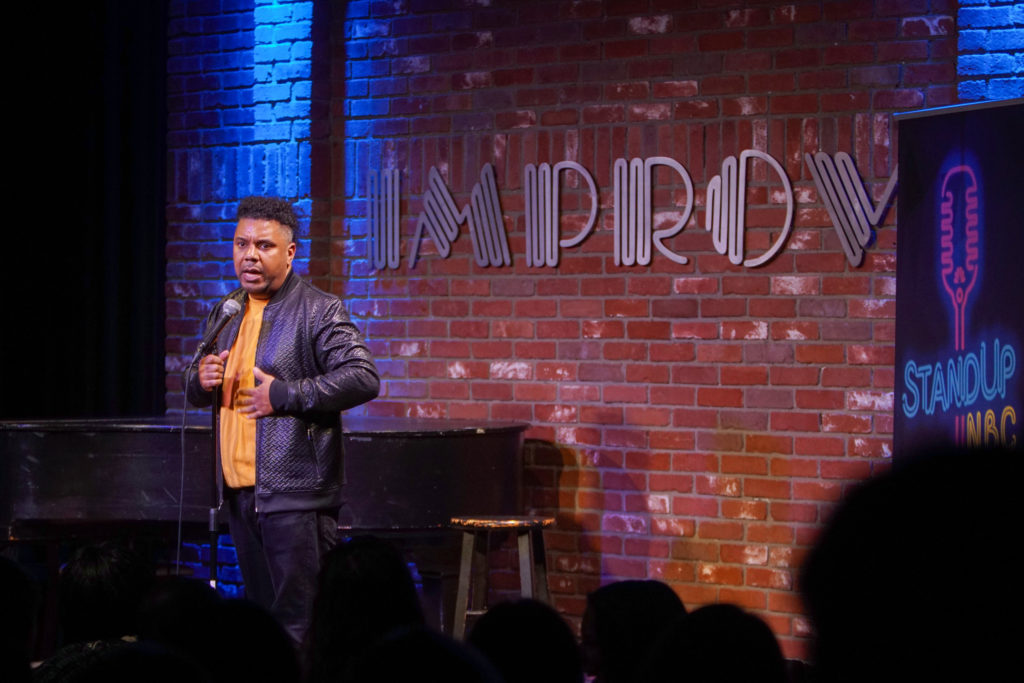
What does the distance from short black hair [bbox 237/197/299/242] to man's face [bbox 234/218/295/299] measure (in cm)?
2

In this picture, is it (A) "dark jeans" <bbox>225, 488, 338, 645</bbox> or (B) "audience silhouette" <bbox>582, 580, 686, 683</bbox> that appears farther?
(A) "dark jeans" <bbox>225, 488, 338, 645</bbox>

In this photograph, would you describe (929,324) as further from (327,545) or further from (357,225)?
(357,225)

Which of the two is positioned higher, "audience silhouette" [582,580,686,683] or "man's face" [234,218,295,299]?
"man's face" [234,218,295,299]

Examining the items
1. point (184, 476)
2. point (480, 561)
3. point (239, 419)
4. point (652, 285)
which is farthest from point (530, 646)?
point (652, 285)

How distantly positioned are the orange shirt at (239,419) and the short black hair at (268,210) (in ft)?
1.01

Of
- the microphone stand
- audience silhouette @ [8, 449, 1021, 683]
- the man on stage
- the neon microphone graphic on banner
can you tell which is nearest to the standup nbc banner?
the neon microphone graphic on banner

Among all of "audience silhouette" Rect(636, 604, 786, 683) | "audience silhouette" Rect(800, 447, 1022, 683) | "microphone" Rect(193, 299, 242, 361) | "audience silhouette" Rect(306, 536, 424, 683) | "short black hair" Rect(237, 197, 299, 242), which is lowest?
"audience silhouette" Rect(306, 536, 424, 683)

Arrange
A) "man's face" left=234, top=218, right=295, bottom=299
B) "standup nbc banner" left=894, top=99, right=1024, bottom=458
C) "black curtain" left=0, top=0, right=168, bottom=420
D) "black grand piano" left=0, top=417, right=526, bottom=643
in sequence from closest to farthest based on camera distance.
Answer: "standup nbc banner" left=894, top=99, right=1024, bottom=458, "man's face" left=234, top=218, right=295, bottom=299, "black grand piano" left=0, top=417, right=526, bottom=643, "black curtain" left=0, top=0, right=168, bottom=420

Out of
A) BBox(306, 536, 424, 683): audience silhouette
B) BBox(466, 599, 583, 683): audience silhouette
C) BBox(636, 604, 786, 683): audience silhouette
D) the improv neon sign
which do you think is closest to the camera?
BBox(636, 604, 786, 683): audience silhouette

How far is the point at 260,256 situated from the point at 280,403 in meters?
0.51

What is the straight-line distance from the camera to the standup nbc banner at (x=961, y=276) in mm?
2787

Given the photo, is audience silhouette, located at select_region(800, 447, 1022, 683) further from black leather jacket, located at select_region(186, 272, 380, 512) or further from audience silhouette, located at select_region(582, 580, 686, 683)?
black leather jacket, located at select_region(186, 272, 380, 512)

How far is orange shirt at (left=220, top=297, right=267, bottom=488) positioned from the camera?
338 cm

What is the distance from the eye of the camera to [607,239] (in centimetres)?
466
